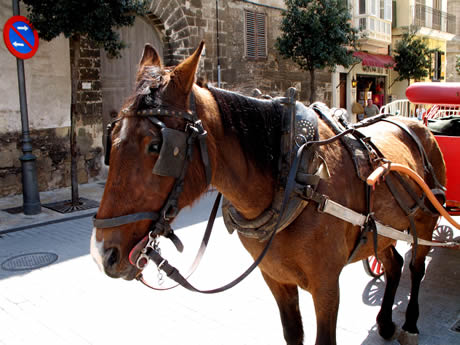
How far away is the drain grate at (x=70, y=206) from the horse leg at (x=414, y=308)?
6.33 meters

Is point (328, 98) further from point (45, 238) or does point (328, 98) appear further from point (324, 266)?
point (324, 266)

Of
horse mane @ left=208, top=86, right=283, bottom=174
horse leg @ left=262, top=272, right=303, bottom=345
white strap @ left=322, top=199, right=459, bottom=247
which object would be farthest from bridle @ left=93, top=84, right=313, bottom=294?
horse leg @ left=262, top=272, right=303, bottom=345

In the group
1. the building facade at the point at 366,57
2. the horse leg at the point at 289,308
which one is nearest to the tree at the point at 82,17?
the horse leg at the point at 289,308

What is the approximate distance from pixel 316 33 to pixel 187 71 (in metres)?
13.0

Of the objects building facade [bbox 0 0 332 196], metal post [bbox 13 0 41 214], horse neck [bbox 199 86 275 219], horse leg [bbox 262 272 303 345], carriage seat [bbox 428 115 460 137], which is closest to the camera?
horse neck [bbox 199 86 275 219]

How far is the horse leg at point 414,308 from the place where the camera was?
3.36 metres

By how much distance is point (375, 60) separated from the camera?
66.0 feet

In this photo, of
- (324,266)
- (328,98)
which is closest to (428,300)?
(324,266)

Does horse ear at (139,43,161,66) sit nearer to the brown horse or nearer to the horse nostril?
the brown horse

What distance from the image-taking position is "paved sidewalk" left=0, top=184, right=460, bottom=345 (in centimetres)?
362

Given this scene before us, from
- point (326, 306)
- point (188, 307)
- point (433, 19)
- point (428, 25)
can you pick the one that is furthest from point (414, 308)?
point (433, 19)

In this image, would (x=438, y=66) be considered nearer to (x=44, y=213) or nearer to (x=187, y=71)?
(x=44, y=213)

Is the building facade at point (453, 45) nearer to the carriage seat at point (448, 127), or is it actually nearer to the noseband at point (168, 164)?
the carriage seat at point (448, 127)

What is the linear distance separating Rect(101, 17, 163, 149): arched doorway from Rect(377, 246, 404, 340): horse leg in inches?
358
